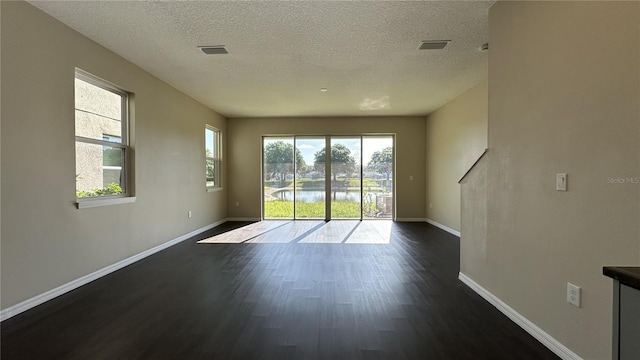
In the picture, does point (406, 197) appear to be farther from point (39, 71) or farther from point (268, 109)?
point (39, 71)

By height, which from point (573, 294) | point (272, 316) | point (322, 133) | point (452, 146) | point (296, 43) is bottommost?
point (272, 316)

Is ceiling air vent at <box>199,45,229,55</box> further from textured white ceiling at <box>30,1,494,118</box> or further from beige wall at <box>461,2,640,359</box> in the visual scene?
beige wall at <box>461,2,640,359</box>

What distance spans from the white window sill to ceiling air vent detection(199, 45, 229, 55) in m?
2.12

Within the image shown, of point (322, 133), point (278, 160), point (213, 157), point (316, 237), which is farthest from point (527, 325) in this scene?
point (213, 157)

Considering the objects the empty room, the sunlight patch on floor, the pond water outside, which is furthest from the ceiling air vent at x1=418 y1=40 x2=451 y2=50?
the pond water outside

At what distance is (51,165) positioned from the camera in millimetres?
2668

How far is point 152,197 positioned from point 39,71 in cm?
209

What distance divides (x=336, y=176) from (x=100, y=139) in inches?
196

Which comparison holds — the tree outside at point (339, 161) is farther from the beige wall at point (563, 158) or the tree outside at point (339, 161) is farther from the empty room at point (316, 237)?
the beige wall at point (563, 158)

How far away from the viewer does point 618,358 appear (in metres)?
0.84

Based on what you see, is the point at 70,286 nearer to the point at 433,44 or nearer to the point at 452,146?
the point at 433,44

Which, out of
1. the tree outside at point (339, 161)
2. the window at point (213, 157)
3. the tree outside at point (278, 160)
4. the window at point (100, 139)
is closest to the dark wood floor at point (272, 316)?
the window at point (100, 139)

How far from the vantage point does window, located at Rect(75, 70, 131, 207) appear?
310 centimetres

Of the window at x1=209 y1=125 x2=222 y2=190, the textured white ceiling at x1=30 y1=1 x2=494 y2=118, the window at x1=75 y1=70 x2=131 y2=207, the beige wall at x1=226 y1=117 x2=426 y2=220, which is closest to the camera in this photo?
the textured white ceiling at x1=30 y1=1 x2=494 y2=118
